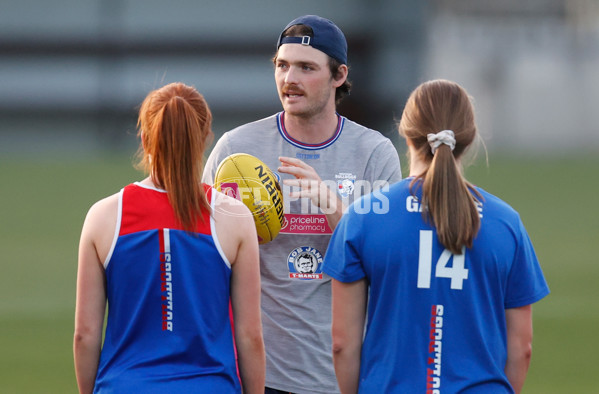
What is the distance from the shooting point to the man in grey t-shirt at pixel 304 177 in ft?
10.6

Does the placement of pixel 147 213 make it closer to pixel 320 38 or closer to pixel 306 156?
pixel 306 156

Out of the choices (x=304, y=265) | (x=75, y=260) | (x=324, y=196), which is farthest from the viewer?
(x=75, y=260)

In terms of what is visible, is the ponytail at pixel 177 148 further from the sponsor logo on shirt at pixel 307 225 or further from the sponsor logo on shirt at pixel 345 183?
the sponsor logo on shirt at pixel 345 183

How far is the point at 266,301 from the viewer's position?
3.31 meters

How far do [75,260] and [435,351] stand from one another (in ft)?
32.5

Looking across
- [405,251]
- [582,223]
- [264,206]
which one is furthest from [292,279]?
[582,223]

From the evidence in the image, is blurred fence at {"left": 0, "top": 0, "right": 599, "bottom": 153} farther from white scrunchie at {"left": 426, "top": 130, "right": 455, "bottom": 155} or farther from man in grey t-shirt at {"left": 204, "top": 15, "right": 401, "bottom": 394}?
white scrunchie at {"left": 426, "top": 130, "right": 455, "bottom": 155}

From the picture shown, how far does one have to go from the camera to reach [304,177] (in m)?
3.06

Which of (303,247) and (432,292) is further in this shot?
(303,247)

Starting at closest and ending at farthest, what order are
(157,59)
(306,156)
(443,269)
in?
(443,269) < (306,156) < (157,59)

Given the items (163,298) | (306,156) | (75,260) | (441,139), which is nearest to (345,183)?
(306,156)

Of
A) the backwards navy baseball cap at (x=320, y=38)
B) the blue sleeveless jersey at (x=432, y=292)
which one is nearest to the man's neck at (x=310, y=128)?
the backwards navy baseball cap at (x=320, y=38)

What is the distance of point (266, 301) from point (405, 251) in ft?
3.71

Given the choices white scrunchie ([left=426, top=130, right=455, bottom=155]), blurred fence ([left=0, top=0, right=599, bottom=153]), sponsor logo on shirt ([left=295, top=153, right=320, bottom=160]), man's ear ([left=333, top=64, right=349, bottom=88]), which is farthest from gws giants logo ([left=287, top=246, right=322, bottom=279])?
blurred fence ([left=0, top=0, right=599, bottom=153])
